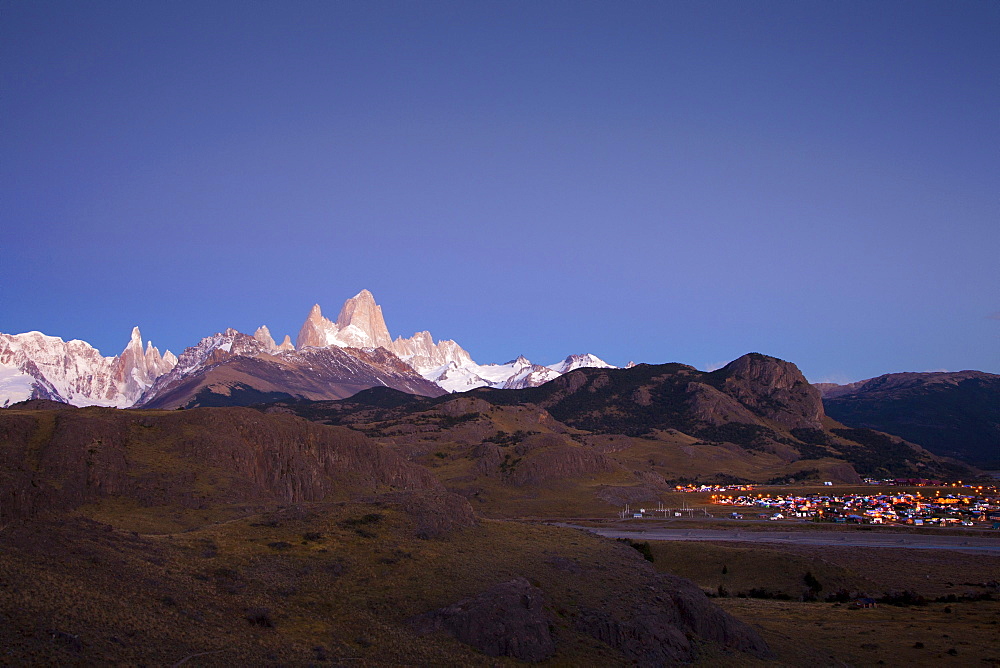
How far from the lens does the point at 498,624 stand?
4659cm

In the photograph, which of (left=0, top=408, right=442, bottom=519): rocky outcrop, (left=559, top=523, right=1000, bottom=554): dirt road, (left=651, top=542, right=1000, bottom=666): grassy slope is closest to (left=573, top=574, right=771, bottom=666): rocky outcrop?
(left=651, top=542, right=1000, bottom=666): grassy slope

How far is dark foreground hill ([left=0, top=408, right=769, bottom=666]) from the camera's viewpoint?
36.1m

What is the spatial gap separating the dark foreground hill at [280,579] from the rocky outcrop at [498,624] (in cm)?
11

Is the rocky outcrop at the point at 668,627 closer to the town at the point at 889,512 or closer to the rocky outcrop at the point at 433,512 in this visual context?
the rocky outcrop at the point at 433,512

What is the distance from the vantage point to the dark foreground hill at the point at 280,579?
119 feet

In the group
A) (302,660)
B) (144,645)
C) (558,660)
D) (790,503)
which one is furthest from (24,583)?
(790,503)

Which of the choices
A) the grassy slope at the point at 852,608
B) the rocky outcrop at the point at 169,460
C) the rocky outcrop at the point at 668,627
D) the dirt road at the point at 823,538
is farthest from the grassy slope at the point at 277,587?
the dirt road at the point at 823,538

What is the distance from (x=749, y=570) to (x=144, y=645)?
81583mm

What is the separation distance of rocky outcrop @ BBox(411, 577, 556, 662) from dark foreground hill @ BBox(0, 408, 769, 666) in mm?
114

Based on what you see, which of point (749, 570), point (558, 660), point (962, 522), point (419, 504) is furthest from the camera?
point (962, 522)

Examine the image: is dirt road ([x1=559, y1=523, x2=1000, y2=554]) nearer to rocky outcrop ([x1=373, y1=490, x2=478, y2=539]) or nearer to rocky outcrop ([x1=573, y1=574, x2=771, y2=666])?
rocky outcrop ([x1=373, y1=490, x2=478, y2=539])

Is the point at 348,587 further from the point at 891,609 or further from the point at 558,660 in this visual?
the point at 891,609

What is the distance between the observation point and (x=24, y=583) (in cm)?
3538

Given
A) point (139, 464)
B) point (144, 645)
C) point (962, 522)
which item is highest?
point (139, 464)
